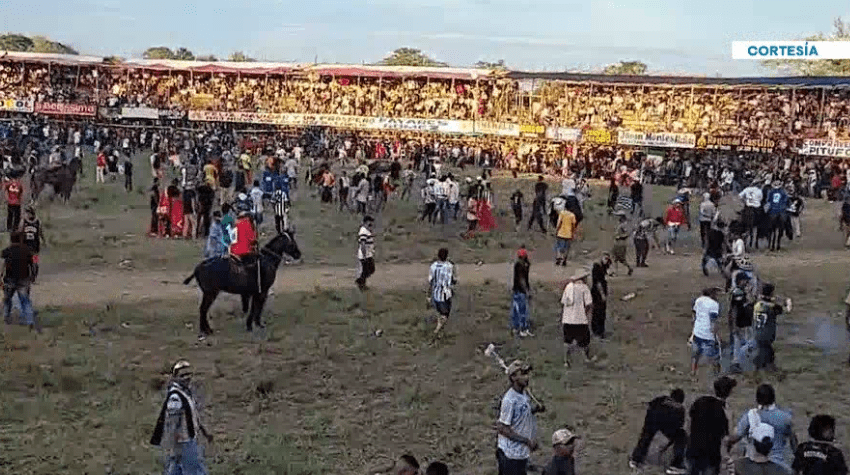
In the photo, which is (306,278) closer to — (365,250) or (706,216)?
(365,250)

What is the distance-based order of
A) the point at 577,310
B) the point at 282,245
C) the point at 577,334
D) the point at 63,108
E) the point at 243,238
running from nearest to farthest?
1. the point at 577,310
2. the point at 577,334
3. the point at 282,245
4. the point at 243,238
5. the point at 63,108

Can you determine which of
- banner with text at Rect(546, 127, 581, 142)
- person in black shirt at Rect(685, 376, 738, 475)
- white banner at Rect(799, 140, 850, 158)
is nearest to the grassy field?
person in black shirt at Rect(685, 376, 738, 475)

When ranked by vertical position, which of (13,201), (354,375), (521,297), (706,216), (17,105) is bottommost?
(354,375)

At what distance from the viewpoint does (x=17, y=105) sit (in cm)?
5762

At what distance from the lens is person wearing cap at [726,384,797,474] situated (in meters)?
8.17

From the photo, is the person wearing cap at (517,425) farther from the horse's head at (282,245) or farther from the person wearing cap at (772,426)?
the horse's head at (282,245)

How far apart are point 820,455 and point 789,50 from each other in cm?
5563

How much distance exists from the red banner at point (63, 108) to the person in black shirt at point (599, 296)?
46.0 metres

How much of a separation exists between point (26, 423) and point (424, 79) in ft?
152

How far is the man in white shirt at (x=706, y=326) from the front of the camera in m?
12.6

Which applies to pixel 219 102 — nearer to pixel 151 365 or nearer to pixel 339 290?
pixel 339 290

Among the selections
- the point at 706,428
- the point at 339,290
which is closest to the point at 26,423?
the point at 706,428

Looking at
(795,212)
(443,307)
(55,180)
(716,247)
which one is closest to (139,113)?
(55,180)

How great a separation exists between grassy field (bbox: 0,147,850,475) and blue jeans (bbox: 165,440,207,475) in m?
1.21
